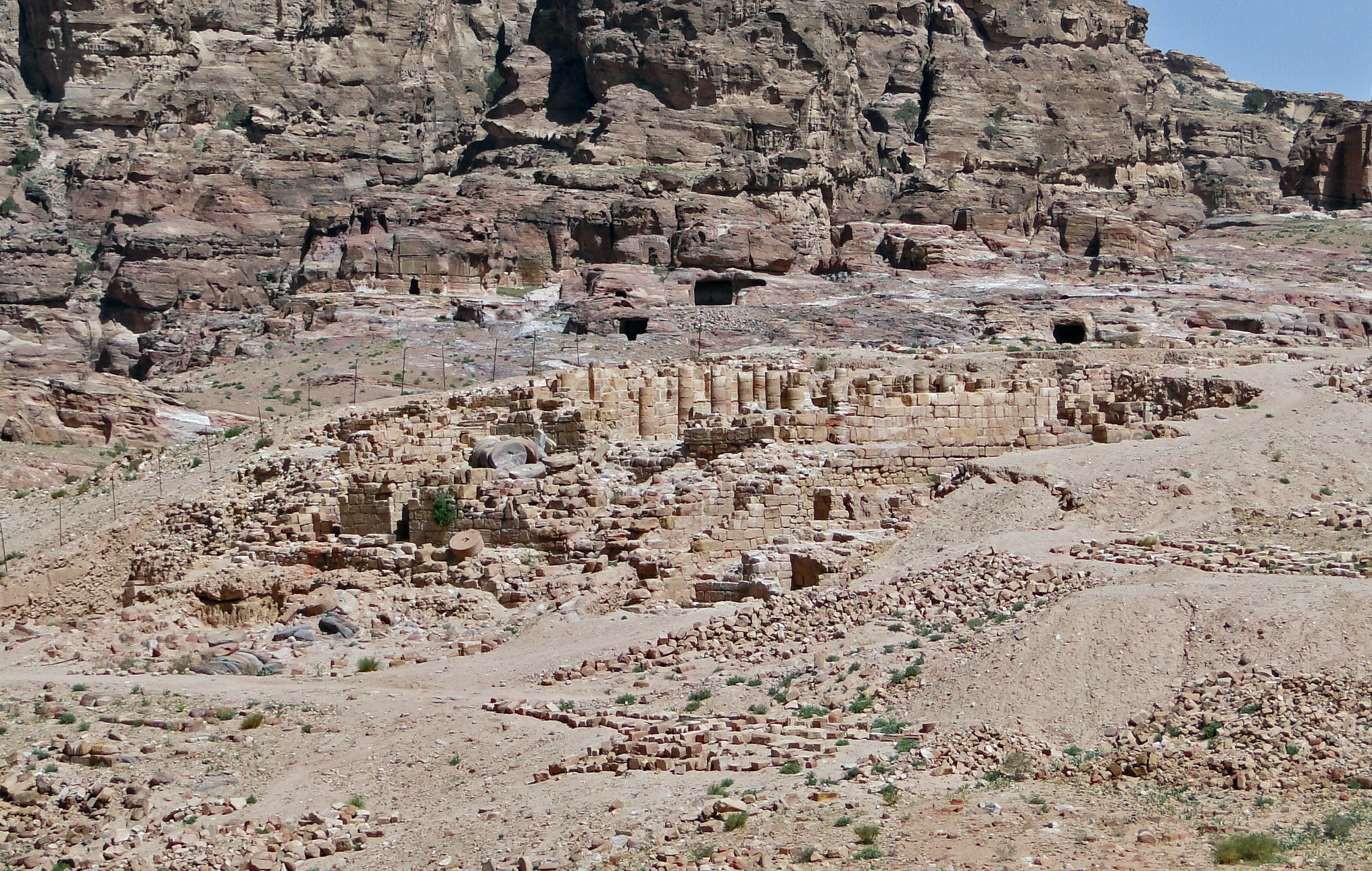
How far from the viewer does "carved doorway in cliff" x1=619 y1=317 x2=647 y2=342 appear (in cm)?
5194

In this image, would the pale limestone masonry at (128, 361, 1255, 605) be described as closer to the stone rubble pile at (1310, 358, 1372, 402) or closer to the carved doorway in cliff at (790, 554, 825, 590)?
the carved doorway in cliff at (790, 554, 825, 590)

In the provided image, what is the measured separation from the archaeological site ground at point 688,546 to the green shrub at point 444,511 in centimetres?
7

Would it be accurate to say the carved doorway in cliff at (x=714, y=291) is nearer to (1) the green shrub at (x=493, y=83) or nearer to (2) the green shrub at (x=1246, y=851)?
(1) the green shrub at (x=493, y=83)

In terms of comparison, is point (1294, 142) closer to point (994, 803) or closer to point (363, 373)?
point (363, 373)

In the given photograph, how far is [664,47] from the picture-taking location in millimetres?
76062

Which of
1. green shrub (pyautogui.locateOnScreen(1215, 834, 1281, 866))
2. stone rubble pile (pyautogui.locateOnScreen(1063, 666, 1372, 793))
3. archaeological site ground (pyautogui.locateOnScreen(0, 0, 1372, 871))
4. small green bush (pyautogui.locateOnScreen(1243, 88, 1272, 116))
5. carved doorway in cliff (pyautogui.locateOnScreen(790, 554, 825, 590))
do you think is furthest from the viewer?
small green bush (pyautogui.locateOnScreen(1243, 88, 1272, 116))

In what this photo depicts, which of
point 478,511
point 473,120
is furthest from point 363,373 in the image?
point 473,120

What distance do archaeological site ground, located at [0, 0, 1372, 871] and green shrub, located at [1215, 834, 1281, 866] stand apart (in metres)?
0.12

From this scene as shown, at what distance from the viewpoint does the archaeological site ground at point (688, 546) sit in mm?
12820

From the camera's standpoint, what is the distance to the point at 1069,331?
50.8 meters

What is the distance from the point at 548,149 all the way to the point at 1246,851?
215 ft

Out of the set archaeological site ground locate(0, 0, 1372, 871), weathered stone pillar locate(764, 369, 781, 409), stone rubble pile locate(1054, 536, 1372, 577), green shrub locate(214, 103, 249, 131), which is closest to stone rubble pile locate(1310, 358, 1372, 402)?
archaeological site ground locate(0, 0, 1372, 871)

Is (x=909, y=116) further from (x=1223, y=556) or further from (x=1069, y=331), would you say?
(x=1223, y=556)

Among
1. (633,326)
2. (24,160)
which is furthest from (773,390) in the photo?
(24,160)
